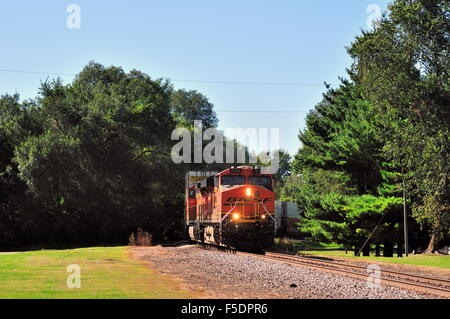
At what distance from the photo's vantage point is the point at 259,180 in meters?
31.5

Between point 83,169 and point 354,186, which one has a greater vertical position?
point 83,169

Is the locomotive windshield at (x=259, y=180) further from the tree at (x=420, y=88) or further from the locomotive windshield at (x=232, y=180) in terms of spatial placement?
the tree at (x=420, y=88)

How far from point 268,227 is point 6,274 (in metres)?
15.8

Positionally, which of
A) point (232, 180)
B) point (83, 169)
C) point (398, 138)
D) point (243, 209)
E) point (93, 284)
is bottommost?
point (93, 284)

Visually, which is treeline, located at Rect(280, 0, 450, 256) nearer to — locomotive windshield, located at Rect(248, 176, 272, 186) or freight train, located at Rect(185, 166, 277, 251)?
locomotive windshield, located at Rect(248, 176, 272, 186)

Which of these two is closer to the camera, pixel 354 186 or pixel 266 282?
pixel 266 282

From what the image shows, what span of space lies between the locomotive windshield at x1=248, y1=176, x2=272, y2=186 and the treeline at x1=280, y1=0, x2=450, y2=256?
26.2 ft

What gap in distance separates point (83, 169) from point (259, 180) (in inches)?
966

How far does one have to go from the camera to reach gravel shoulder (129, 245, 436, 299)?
14.0m

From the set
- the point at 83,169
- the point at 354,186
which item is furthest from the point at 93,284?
the point at 83,169

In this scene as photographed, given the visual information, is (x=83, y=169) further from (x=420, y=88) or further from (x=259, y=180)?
(x=420, y=88)

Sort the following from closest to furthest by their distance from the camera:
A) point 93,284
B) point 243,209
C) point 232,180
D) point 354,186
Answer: point 93,284
point 243,209
point 232,180
point 354,186
